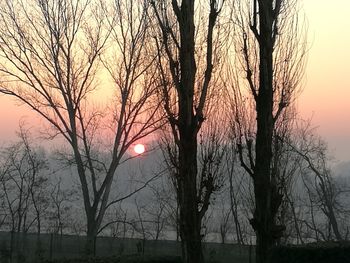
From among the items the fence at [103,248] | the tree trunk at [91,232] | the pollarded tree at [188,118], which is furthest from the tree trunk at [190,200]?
the tree trunk at [91,232]

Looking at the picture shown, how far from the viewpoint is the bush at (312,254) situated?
9.30m

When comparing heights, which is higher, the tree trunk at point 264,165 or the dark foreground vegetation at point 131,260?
the tree trunk at point 264,165

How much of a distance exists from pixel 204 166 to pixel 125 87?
1429 centimetres

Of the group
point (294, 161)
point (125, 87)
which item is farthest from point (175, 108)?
point (125, 87)

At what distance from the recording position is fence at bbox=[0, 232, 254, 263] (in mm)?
25438

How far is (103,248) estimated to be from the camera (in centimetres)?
2762

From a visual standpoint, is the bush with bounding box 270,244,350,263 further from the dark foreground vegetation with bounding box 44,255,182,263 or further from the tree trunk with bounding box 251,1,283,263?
the dark foreground vegetation with bounding box 44,255,182,263

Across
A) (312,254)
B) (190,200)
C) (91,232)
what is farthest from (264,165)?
(91,232)

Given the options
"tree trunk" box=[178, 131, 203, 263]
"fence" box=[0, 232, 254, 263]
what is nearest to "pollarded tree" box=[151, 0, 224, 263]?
"tree trunk" box=[178, 131, 203, 263]

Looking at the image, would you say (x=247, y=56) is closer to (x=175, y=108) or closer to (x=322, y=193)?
(x=175, y=108)

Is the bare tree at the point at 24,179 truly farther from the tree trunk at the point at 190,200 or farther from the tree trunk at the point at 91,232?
the tree trunk at the point at 190,200

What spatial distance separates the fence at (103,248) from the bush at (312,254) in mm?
14714

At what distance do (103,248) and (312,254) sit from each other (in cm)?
1961

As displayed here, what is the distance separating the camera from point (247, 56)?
35.5ft
